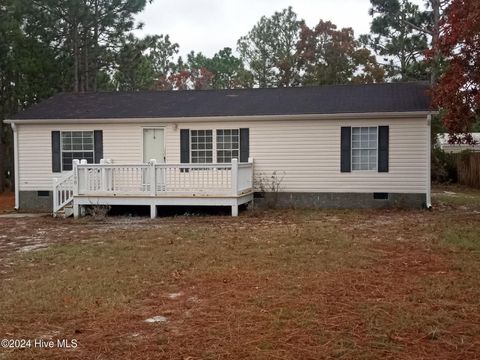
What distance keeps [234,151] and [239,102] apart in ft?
6.36

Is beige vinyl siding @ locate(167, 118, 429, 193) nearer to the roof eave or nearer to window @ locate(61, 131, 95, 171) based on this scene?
the roof eave

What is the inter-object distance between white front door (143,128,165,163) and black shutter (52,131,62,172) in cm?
272

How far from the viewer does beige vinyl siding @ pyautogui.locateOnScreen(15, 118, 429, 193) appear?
14.6 m

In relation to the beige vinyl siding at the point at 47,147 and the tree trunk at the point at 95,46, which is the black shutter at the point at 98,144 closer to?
the beige vinyl siding at the point at 47,147

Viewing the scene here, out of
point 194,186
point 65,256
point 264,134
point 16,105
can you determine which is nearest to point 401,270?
point 65,256

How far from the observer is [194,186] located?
46.2ft

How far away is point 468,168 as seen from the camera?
81.0 feet

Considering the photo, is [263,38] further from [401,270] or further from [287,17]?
[401,270]

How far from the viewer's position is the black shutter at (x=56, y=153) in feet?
53.5

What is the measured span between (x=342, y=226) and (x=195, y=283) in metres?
5.50

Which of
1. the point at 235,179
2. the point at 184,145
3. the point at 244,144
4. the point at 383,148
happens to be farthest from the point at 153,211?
the point at 383,148

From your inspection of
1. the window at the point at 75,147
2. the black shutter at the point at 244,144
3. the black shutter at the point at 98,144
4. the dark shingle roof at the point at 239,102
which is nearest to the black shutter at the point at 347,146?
the dark shingle roof at the point at 239,102

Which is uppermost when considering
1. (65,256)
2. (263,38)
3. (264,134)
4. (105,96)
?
(263,38)

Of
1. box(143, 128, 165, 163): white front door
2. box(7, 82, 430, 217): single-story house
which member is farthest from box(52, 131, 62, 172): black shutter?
box(143, 128, 165, 163): white front door
